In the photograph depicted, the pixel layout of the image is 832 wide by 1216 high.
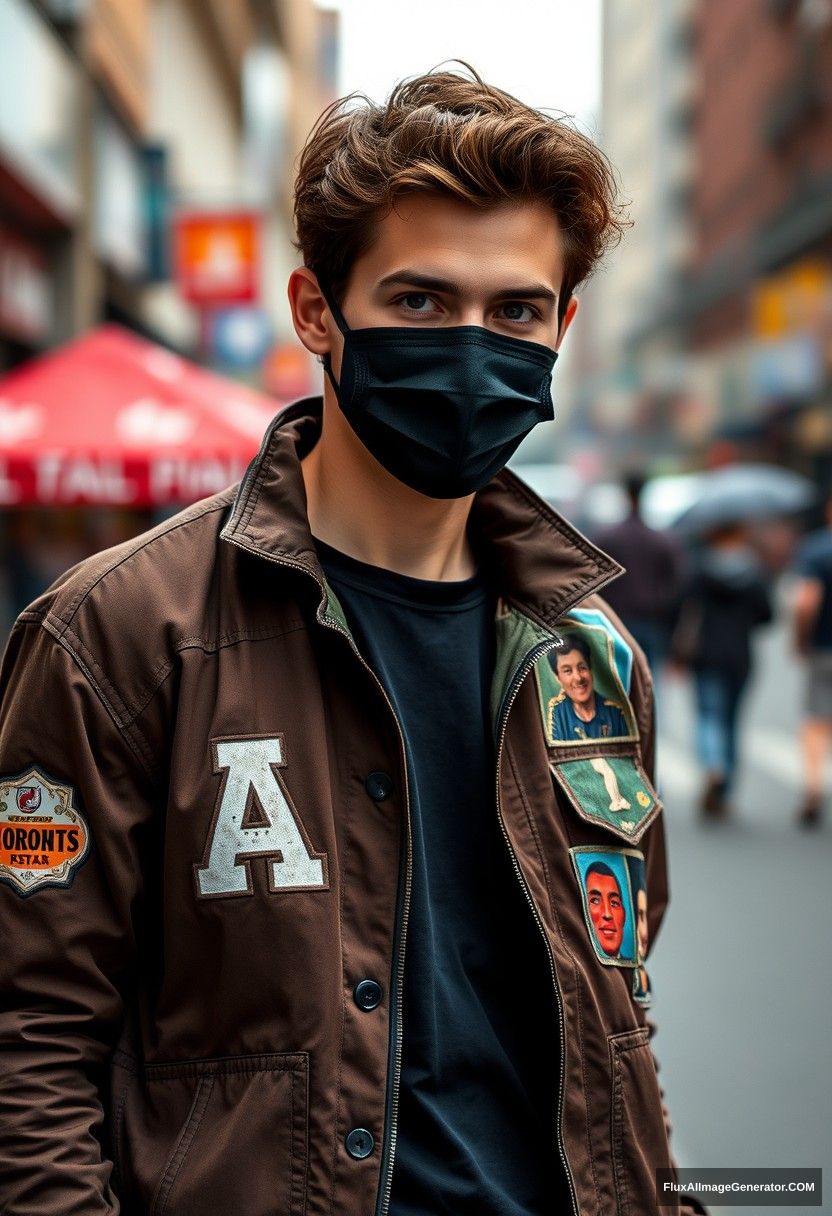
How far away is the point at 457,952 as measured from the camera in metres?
1.99

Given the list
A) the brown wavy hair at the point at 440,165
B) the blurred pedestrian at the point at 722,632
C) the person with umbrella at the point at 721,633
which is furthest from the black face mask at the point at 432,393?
the blurred pedestrian at the point at 722,632

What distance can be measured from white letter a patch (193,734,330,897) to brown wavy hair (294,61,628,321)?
27.3 inches

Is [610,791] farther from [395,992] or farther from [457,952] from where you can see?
[395,992]

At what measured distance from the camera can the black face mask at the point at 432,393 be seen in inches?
83.0

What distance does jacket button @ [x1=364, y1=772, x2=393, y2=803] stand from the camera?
76.1 inches

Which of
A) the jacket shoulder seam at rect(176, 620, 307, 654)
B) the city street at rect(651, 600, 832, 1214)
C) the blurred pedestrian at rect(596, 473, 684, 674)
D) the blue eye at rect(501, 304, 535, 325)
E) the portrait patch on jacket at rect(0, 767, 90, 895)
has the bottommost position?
the city street at rect(651, 600, 832, 1214)

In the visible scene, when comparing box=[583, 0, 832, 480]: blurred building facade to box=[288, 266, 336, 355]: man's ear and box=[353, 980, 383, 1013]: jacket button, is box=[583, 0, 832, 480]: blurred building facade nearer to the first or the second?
box=[288, 266, 336, 355]: man's ear

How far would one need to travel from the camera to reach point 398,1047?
1832mm

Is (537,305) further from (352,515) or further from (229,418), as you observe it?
(229,418)

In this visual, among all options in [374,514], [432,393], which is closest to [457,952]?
[374,514]

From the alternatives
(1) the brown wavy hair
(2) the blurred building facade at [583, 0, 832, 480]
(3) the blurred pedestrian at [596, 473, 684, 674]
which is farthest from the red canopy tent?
Answer: (2) the blurred building facade at [583, 0, 832, 480]

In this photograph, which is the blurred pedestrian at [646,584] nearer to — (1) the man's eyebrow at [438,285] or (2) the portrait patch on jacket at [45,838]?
(1) the man's eyebrow at [438,285]

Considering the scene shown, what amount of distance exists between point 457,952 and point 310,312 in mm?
941

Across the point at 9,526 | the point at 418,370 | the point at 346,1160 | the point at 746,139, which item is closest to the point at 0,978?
the point at 346,1160
